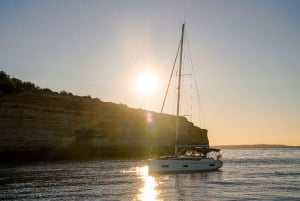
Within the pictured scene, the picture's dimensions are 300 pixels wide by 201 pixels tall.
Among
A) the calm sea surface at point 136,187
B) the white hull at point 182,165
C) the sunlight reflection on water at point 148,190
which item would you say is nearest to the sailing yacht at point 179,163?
the white hull at point 182,165

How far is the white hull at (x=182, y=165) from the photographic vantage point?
41.3 metres

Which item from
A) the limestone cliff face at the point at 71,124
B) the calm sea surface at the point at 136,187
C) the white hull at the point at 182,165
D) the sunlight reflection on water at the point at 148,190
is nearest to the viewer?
the sunlight reflection on water at the point at 148,190

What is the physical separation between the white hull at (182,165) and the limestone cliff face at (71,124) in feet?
23.9

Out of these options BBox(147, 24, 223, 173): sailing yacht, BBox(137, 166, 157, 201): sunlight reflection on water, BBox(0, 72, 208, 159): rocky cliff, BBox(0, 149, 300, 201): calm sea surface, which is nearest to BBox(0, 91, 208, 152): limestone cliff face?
BBox(0, 72, 208, 159): rocky cliff

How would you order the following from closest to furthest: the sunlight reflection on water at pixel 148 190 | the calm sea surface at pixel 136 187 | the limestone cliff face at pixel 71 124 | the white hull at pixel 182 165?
the sunlight reflection on water at pixel 148 190
the calm sea surface at pixel 136 187
the white hull at pixel 182 165
the limestone cliff face at pixel 71 124

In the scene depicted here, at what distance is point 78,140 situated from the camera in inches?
2549

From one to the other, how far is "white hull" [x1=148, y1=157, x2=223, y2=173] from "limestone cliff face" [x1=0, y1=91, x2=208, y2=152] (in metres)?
7.28

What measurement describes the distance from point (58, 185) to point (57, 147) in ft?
101

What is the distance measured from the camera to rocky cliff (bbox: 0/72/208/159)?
5747 cm

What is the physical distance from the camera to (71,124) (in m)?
64.4

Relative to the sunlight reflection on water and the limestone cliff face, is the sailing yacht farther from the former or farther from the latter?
the limestone cliff face

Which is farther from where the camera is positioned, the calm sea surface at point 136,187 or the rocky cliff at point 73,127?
A: the rocky cliff at point 73,127

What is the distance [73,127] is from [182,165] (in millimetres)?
25625

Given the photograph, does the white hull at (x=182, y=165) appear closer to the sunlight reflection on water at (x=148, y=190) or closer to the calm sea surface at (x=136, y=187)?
the calm sea surface at (x=136, y=187)
